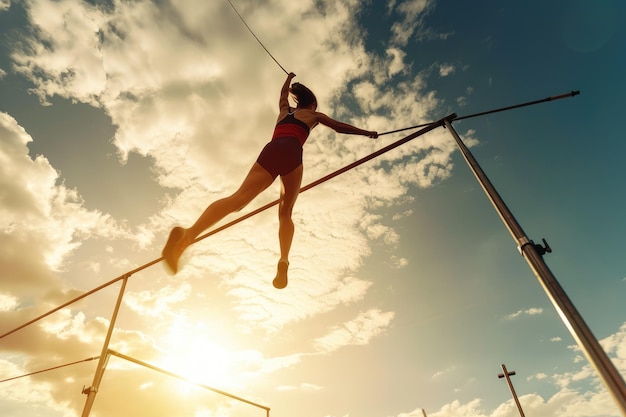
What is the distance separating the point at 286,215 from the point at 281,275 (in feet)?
2.01

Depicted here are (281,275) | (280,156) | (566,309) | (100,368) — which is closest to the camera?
(566,309)

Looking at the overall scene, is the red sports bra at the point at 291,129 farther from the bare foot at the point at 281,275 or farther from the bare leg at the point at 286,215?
the bare foot at the point at 281,275

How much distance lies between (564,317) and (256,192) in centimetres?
215

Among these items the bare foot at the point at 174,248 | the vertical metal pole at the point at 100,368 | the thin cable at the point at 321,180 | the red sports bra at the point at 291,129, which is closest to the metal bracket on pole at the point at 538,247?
the thin cable at the point at 321,180

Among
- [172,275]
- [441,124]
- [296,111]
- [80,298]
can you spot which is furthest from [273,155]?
[80,298]

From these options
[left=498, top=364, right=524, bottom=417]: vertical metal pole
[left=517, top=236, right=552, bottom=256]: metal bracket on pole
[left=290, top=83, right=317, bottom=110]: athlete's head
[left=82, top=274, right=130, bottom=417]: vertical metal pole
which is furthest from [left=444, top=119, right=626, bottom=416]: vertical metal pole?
[left=498, top=364, right=524, bottom=417]: vertical metal pole

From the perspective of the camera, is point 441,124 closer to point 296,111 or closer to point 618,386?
point 296,111

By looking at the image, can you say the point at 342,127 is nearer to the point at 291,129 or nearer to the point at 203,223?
the point at 291,129

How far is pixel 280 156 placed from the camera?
2.87 metres

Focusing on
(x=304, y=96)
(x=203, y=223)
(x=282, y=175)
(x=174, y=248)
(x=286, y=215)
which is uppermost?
(x=304, y=96)

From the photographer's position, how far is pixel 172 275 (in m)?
2.57

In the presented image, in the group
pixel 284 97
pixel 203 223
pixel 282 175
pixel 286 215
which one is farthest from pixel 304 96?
pixel 203 223

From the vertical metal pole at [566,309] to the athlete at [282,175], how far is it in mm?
1670

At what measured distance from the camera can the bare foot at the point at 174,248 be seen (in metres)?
2.48
